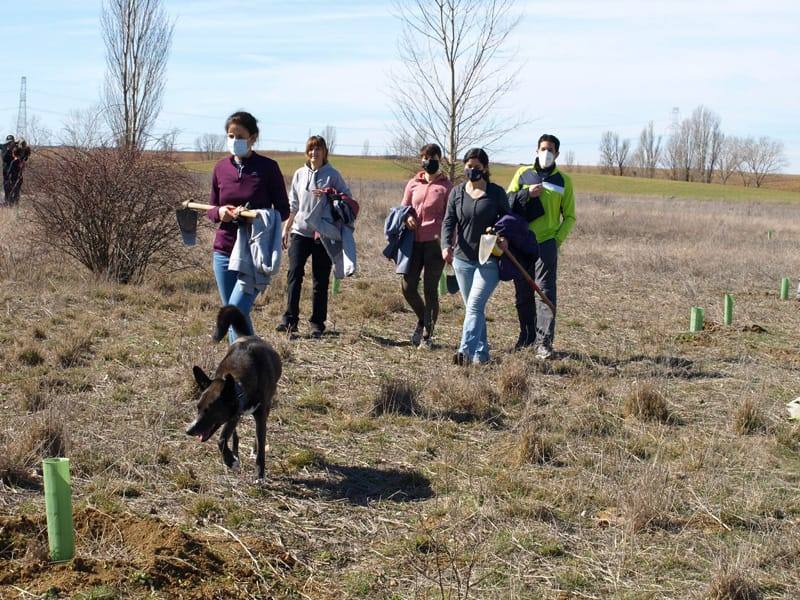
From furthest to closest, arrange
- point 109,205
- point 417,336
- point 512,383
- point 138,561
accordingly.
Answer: point 109,205, point 417,336, point 512,383, point 138,561

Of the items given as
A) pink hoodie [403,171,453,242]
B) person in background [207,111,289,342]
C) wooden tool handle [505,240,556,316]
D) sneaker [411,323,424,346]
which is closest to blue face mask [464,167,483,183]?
wooden tool handle [505,240,556,316]

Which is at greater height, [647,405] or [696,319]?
[696,319]

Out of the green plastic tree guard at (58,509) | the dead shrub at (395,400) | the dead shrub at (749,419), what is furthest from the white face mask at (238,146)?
the dead shrub at (749,419)

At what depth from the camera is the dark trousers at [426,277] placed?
30.1 feet

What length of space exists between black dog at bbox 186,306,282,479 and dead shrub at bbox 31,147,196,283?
A: 615 centimetres

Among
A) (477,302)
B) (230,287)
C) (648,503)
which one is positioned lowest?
(648,503)

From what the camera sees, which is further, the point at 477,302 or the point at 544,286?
the point at 544,286

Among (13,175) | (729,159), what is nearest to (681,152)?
(729,159)

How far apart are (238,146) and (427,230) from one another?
2.69 m

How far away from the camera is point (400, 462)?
6008 millimetres

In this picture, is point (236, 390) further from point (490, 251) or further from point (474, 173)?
point (474, 173)

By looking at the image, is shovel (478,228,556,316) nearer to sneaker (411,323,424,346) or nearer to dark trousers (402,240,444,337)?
dark trousers (402,240,444,337)

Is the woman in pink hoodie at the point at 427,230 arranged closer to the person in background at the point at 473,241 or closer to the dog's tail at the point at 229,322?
the person in background at the point at 473,241

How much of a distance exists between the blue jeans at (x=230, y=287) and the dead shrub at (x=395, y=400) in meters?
1.10
